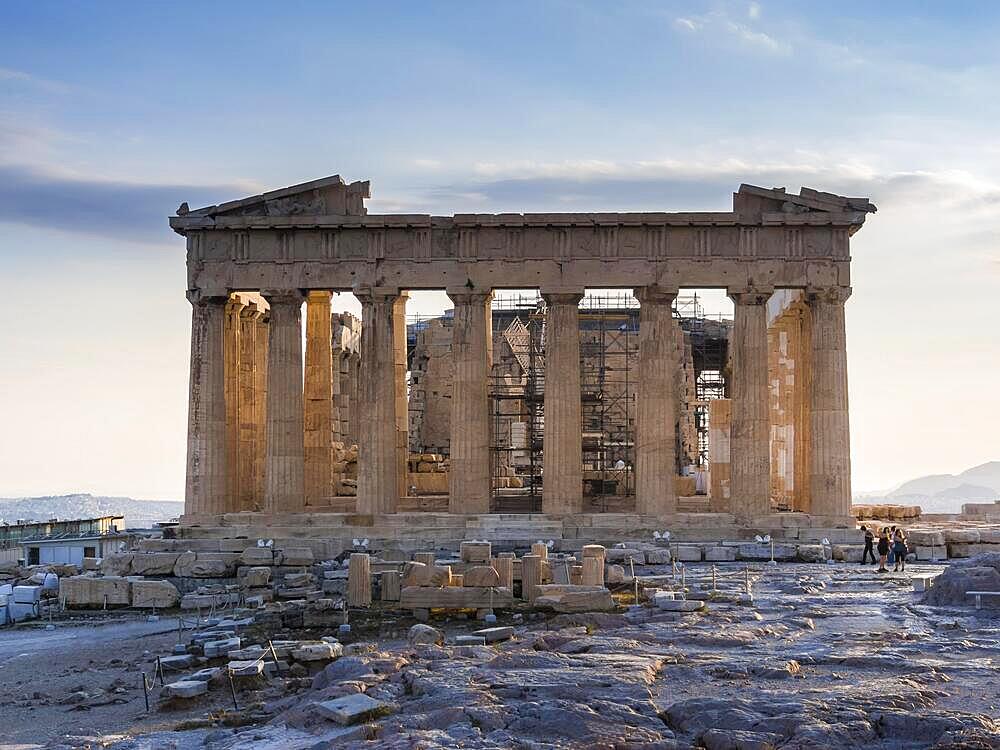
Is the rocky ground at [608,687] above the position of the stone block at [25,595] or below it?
below

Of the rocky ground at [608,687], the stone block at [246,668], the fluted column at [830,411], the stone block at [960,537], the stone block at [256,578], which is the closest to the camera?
the rocky ground at [608,687]

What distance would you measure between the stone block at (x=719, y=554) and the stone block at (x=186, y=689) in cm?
1777

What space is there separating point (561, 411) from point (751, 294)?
653 cm

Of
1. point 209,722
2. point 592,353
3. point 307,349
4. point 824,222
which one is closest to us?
point 209,722

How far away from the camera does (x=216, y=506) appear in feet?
125

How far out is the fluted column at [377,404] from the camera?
37.8m

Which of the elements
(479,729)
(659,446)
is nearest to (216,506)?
(659,446)

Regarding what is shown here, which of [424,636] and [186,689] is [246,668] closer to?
[186,689]

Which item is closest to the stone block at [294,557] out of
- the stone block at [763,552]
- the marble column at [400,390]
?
the marble column at [400,390]

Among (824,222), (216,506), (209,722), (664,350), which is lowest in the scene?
(209,722)

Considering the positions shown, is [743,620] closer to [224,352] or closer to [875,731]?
[875,731]

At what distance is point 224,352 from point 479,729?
85.0 ft

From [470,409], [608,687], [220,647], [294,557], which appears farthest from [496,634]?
[470,409]

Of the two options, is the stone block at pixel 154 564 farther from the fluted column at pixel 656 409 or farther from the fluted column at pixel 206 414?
the fluted column at pixel 656 409
